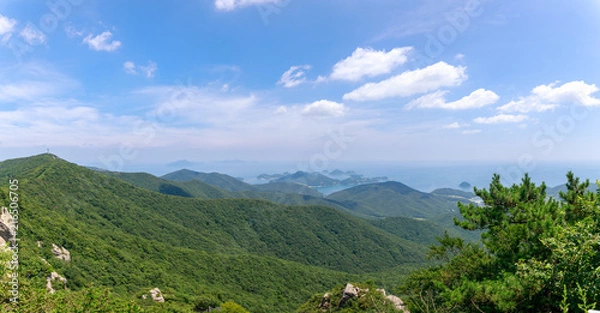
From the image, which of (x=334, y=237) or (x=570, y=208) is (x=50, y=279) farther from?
(x=334, y=237)

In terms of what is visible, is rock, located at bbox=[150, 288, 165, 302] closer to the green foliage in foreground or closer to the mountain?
the mountain

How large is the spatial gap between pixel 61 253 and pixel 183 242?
56973 millimetres

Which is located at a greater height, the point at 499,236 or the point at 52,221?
the point at 499,236

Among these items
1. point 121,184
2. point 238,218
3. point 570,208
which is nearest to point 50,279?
point 570,208

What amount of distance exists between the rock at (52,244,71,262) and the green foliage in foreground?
62.9m

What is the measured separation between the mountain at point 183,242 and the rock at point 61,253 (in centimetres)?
91

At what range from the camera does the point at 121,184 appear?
12950 centimetres

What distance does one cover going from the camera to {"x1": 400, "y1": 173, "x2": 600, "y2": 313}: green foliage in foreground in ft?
27.3

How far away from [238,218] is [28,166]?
9920cm

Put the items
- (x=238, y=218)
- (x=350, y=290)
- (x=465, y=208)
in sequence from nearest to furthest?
(x=465, y=208), (x=350, y=290), (x=238, y=218)

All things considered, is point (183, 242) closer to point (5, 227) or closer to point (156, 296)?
point (156, 296)

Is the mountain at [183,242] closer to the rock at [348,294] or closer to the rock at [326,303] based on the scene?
the rock at [326,303]

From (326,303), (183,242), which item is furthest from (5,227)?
(183,242)

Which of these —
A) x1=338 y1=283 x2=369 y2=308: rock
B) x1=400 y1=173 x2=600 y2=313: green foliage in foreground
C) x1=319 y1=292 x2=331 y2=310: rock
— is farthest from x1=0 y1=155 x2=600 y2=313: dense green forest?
x1=338 y1=283 x2=369 y2=308: rock
